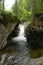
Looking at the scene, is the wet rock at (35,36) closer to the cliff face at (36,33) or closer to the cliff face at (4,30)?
the cliff face at (36,33)

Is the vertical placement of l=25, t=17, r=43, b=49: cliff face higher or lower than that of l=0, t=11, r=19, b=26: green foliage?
lower

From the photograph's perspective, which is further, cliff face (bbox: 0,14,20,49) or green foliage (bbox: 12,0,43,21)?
green foliage (bbox: 12,0,43,21)

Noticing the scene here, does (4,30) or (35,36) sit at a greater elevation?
(4,30)

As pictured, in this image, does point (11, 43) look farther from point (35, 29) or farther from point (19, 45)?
point (35, 29)

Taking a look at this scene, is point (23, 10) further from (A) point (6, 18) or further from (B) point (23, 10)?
(A) point (6, 18)

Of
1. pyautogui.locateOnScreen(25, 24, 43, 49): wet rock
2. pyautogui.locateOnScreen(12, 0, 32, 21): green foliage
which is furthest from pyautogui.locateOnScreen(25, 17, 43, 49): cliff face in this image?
pyautogui.locateOnScreen(12, 0, 32, 21): green foliage

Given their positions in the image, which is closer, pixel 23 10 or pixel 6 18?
pixel 6 18

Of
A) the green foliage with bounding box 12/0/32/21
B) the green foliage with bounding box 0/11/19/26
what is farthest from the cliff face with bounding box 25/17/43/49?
the green foliage with bounding box 12/0/32/21

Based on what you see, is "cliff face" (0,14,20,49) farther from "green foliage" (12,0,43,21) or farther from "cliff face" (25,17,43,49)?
"green foliage" (12,0,43,21)

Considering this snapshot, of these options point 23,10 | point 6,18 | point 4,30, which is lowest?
point 23,10

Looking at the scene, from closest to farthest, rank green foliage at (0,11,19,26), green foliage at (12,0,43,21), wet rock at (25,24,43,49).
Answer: green foliage at (0,11,19,26) < wet rock at (25,24,43,49) < green foliage at (12,0,43,21)

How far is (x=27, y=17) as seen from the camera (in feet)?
91.9

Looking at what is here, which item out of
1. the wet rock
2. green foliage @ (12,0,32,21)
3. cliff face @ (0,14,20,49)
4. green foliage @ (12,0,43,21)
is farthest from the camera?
green foliage @ (12,0,32,21)

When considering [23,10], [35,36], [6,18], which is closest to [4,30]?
[6,18]
